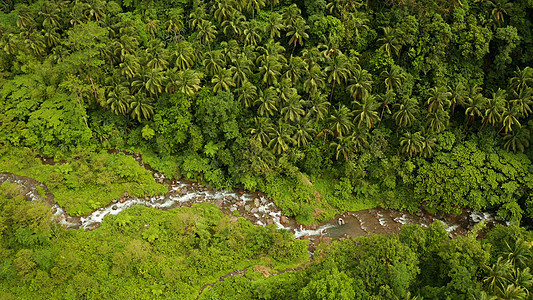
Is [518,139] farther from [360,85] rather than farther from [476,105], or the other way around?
[360,85]

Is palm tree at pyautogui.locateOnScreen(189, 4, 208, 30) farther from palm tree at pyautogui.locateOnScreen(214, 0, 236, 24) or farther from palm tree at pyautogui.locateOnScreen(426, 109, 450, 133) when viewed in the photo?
palm tree at pyautogui.locateOnScreen(426, 109, 450, 133)

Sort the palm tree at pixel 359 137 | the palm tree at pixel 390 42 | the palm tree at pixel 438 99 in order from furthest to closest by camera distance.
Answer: the palm tree at pixel 390 42
the palm tree at pixel 359 137
the palm tree at pixel 438 99

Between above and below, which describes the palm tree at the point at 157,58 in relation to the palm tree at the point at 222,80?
above

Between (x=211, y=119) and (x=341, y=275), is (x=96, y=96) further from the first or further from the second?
(x=341, y=275)

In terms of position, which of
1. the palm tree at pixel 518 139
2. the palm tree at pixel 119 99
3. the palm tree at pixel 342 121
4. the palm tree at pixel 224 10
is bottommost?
the palm tree at pixel 518 139

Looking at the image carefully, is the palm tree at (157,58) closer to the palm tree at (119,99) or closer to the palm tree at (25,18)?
the palm tree at (119,99)

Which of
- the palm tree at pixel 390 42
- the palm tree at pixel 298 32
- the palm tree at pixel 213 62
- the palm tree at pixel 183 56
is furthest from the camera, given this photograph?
the palm tree at pixel 298 32

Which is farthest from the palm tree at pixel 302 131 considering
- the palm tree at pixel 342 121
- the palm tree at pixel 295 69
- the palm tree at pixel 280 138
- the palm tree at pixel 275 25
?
the palm tree at pixel 275 25
